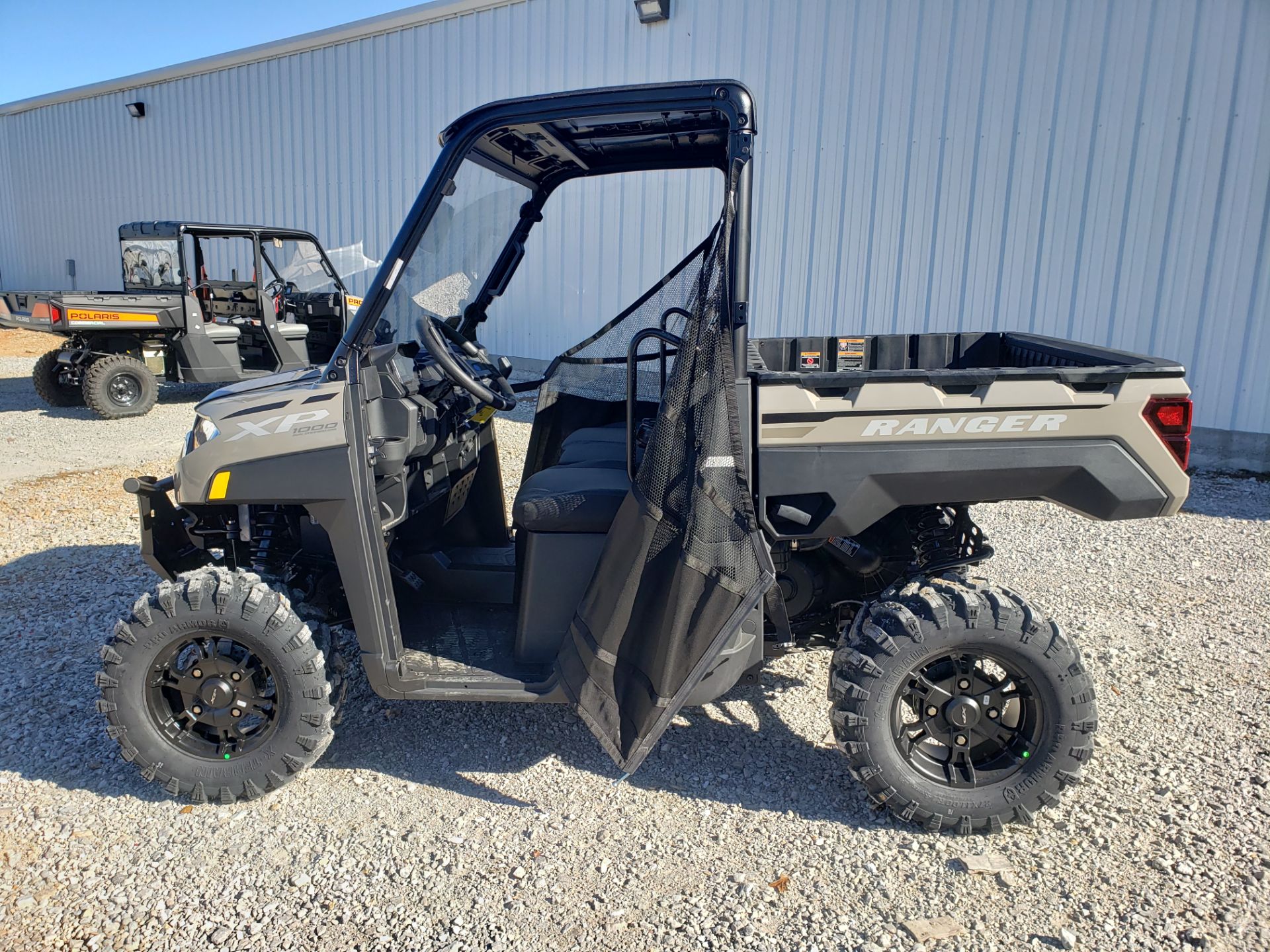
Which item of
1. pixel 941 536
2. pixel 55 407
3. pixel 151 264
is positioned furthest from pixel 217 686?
pixel 55 407

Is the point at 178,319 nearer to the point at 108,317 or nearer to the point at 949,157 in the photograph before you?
the point at 108,317

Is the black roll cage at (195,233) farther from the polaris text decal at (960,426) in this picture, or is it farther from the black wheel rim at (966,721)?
the black wheel rim at (966,721)

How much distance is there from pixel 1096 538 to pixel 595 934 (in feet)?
15.0

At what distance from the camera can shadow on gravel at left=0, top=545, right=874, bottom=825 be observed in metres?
2.87

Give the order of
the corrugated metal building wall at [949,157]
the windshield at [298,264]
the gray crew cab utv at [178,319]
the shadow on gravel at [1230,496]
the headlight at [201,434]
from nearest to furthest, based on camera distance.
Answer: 1. the headlight at [201,434]
2. the shadow on gravel at [1230,496]
3. the corrugated metal building wall at [949,157]
4. the gray crew cab utv at [178,319]
5. the windshield at [298,264]

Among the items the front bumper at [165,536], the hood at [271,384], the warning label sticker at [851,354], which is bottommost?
the front bumper at [165,536]

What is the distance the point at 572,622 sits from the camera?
2.66 meters

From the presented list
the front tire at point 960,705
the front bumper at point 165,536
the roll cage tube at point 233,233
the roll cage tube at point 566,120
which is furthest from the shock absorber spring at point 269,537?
the roll cage tube at point 233,233

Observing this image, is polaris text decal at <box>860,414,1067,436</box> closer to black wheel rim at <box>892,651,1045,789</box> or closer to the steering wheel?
black wheel rim at <box>892,651,1045,789</box>

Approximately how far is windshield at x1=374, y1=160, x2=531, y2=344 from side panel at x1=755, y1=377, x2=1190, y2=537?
1158mm

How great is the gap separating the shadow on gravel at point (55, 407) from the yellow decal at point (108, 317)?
3.45 feet

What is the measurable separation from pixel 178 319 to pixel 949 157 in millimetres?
8136

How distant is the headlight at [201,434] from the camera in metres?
2.68

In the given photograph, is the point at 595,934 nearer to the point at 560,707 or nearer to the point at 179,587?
the point at 560,707
